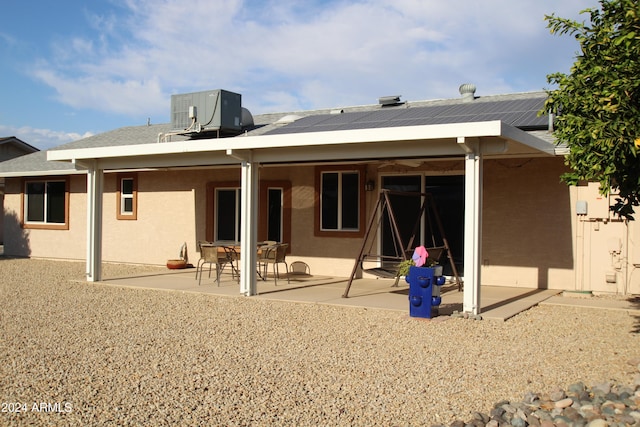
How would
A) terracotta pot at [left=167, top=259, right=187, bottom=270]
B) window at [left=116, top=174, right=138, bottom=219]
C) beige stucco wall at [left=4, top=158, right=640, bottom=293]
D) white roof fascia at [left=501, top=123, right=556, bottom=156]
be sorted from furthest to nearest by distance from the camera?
1. window at [left=116, top=174, right=138, bottom=219]
2. terracotta pot at [left=167, top=259, right=187, bottom=270]
3. beige stucco wall at [left=4, top=158, right=640, bottom=293]
4. white roof fascia at [left=501, top=123, right=556, bottom=156]

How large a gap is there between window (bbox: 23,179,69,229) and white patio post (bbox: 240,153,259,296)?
29.6ft

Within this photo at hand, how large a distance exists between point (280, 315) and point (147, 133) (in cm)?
1232

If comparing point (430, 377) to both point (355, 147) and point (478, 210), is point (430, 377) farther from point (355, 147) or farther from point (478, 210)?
point (355, 147)

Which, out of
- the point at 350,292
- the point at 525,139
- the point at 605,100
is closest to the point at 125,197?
the point at 350,292

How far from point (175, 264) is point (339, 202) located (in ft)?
14.4

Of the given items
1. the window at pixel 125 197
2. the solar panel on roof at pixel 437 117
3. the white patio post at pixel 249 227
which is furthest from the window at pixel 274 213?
the window at pixel 125 197

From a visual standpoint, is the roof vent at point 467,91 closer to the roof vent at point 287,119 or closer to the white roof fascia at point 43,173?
the roof vent at point 287,119

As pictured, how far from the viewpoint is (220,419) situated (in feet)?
14.6

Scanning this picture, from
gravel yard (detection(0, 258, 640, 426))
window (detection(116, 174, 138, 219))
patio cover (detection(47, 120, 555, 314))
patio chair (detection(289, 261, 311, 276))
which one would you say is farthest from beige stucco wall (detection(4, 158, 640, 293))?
window (detection(116, 174, 138, 219))

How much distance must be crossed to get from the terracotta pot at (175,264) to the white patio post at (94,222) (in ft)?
9.37

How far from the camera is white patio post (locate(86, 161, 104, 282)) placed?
469 inches

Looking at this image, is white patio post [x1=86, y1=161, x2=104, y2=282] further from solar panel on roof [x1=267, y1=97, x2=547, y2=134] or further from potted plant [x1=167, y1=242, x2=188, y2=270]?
solar panel on roof [x1=267, y1=97, x2=547, y2=134]

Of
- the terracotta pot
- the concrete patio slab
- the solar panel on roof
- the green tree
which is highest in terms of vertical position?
the solar panel on roof

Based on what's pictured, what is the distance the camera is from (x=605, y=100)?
212 inches
